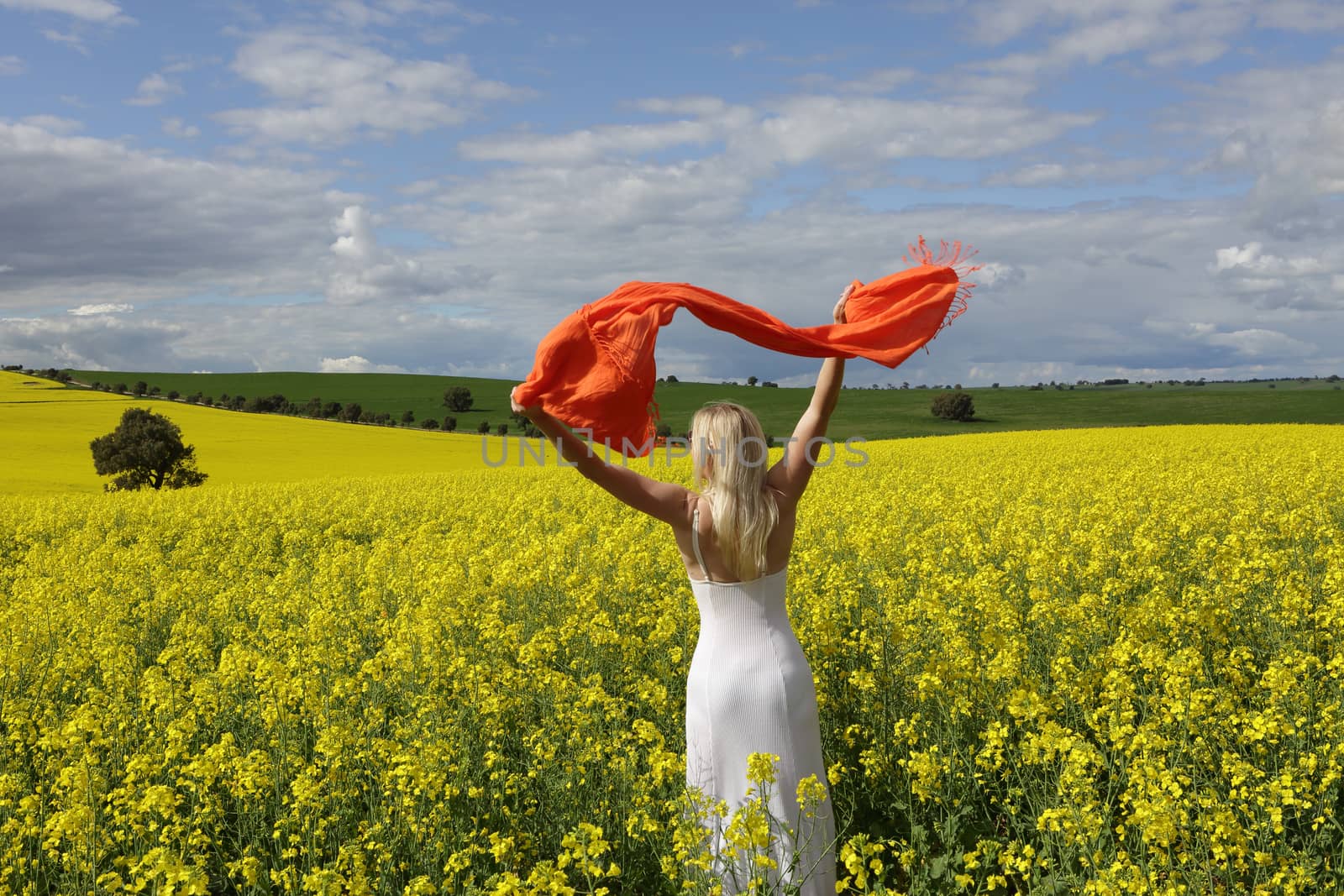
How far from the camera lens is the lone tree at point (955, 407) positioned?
2426 inches

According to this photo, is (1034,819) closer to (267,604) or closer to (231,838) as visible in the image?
(231,838)

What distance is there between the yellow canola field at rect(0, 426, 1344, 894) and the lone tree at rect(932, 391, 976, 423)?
175 feet

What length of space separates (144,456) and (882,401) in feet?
172

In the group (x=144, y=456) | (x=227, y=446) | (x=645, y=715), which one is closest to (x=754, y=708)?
(x=645, y=715)

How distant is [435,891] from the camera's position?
3594mm

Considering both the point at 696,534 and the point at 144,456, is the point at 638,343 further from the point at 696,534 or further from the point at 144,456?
the point at 144,456

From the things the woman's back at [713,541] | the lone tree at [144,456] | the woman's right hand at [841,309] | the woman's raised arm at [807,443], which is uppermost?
the woman's right hand at [841,309]

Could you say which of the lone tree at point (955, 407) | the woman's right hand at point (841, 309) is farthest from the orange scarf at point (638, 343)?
the lone tree at point (955, 407)

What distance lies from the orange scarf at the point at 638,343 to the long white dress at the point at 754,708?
572 millimetres

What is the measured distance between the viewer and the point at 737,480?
3281 mm

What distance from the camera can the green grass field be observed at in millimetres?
55312

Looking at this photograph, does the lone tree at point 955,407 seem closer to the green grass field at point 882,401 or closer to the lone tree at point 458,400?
the green grass field at point 882,401

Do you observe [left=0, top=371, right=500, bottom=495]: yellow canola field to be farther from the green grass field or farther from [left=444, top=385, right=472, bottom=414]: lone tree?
the green grass field

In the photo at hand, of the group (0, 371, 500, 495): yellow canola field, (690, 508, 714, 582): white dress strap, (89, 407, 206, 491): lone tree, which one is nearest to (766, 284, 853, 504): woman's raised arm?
(690, 508, 714, 582): white dress strap
